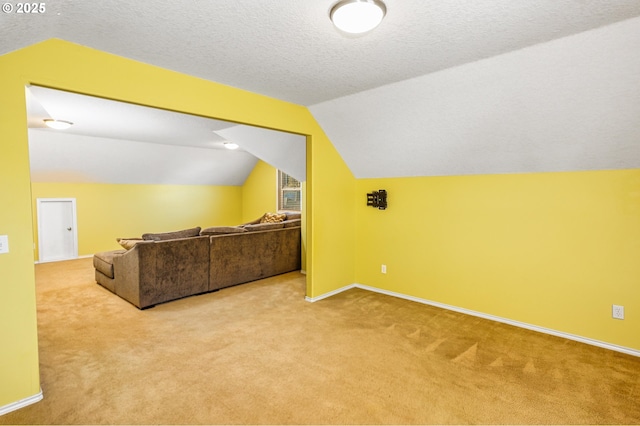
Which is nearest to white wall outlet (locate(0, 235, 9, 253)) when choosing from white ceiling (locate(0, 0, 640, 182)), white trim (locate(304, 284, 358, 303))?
white ceiling (locate(0, 0, 640, 182))

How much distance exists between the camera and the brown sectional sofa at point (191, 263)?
376cm

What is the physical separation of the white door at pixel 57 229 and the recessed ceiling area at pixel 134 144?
48cm

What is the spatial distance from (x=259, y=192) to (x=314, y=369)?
6690 mm

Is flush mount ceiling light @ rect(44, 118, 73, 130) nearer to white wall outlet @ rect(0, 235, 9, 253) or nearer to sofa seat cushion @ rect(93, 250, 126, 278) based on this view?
sofa seat cushion @ rect(93, 250, 126, 278)

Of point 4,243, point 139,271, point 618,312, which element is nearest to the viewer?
point 4,243

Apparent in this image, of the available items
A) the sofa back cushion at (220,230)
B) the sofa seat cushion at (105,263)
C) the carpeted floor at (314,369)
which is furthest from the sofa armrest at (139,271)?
the sofa back cushion at (220,230)

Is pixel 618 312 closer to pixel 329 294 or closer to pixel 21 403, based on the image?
pixel 329 294

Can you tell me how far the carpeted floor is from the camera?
201 cm

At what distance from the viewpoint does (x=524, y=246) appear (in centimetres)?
326

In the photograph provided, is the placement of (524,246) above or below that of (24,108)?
below

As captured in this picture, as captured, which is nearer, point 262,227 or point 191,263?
point 191,263

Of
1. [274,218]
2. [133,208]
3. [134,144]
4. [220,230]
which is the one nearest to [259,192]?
[274,218]

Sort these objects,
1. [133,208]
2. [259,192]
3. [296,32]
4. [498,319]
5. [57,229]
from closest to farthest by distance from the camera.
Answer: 1. [296,32]
2. [498,319]
3. [57,229]
4. [133,208]
5. [259,192]

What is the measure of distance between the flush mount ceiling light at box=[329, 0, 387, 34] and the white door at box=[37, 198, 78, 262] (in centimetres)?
679
